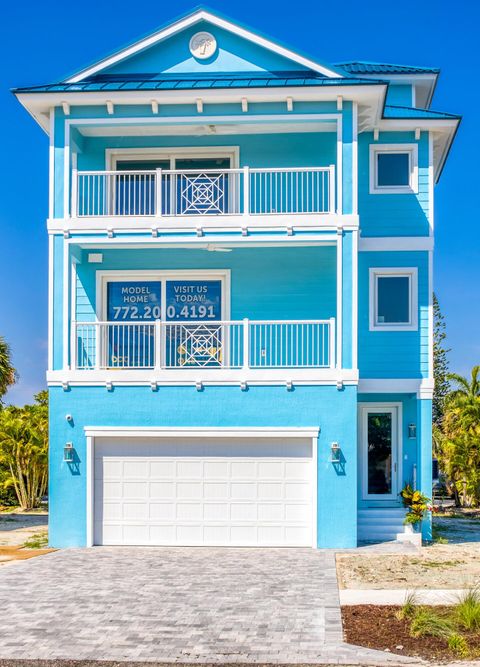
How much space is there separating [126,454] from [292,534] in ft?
12.2

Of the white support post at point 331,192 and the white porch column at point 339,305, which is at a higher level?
the white support post at point 331,192

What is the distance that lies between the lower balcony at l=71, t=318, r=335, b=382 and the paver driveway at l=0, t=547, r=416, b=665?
4.09 m

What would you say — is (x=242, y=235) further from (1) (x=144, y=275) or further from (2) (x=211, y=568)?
(2) (x=211, y=568)

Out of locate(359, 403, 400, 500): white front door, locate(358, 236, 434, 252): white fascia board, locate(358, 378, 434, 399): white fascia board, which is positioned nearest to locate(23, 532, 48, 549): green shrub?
locate(359, 403, 400, 500): white front door

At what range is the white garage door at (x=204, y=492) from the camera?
Result: 1761cm

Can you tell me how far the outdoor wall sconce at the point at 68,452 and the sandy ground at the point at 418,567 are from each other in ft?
18.6

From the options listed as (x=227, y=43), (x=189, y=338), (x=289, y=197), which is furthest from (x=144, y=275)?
(x=227, y=43)

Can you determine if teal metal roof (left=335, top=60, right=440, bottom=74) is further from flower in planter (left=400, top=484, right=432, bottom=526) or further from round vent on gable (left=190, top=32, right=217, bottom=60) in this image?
flower in planter (left=400, top=484, right=432, bottom=526)

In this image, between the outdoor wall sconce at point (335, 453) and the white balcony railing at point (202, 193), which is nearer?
the outdoor wall sconce at point (335, 453)

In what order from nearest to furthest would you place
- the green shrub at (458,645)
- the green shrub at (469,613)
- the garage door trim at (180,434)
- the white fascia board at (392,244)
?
the green shrub at (458,645) → the green shrub at (469,613) → the garage door trim at (180,434) → the white fascia board at (392,244)

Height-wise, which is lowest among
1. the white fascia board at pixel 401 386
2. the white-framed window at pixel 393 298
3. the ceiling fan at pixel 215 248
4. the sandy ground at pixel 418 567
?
the sandy ground at pixel 418 567

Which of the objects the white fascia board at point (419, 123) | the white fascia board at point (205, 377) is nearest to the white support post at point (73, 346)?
the white fascia board at point (205, 377)

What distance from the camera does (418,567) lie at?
15055mm

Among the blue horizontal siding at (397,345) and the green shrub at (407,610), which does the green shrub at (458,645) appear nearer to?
the green shrub at (407,610)
